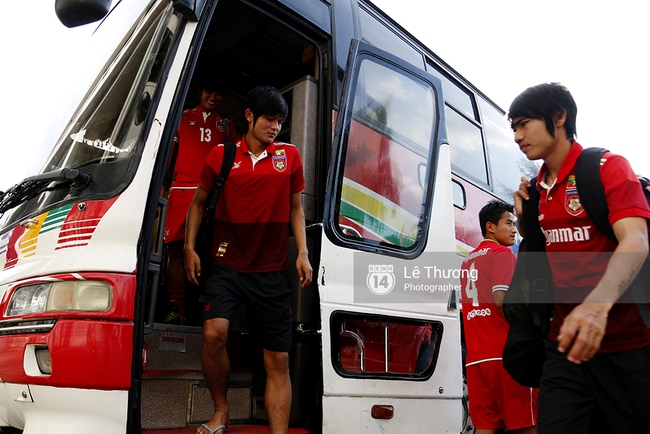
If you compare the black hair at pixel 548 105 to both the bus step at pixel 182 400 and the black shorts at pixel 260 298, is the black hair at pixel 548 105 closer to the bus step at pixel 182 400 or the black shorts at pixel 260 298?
the black shorts at pixel 260 298

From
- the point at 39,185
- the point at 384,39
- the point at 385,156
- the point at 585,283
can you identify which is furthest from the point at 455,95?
the point at 39,185

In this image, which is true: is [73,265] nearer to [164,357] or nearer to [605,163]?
[164,357]

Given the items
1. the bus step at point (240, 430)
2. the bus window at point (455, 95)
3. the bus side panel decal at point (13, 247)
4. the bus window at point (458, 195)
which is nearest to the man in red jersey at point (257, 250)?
the bus step at point (240, 430)

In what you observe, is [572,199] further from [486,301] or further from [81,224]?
[81,224]

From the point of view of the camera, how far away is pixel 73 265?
217 centimetres

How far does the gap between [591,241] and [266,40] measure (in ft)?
10.3

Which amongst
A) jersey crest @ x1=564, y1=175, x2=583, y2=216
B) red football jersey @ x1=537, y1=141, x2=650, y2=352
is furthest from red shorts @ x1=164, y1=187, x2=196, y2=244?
jersey crest @ x1=564, y1=175, x2=583, y2=216

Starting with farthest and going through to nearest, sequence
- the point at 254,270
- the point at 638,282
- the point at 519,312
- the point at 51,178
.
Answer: the point at 254,270 < the point at 51,178 < the point at 519,312 < the point at 638,282

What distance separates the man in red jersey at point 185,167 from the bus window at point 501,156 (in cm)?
278

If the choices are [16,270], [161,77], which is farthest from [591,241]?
[16,270]

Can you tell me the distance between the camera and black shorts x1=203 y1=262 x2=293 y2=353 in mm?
2752

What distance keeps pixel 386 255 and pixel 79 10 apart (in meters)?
2.00

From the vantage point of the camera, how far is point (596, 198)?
1869 mm

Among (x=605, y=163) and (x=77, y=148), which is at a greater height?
(x=77, y=148)
